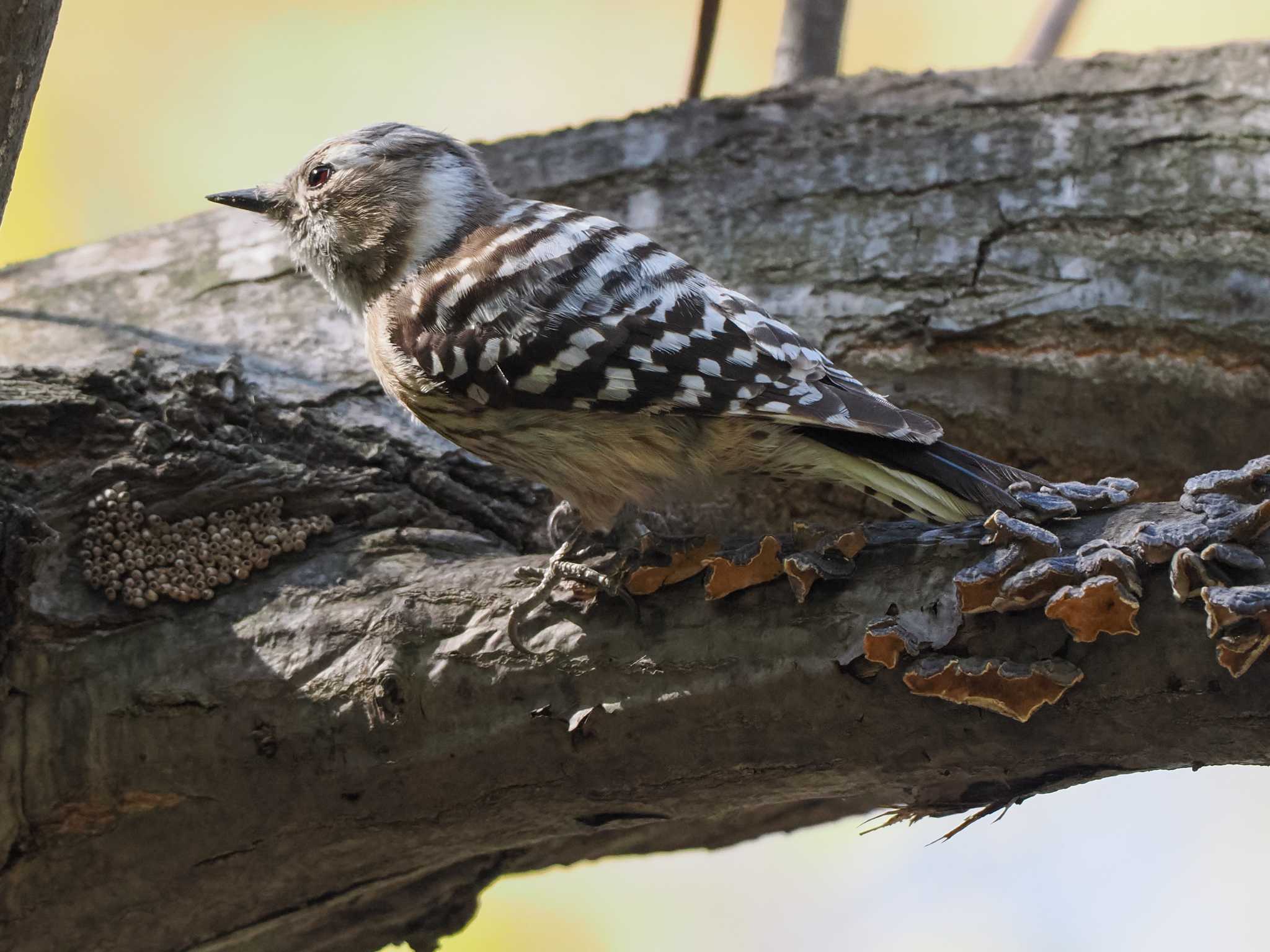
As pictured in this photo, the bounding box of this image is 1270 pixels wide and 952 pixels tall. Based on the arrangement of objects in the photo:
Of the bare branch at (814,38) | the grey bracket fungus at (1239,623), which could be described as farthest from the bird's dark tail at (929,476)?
the bare branch at (814,38)

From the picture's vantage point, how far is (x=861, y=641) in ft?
4.77

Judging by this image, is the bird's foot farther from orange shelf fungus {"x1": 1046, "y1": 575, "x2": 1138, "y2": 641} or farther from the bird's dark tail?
orange shelf fungus {"x1": 1046, "y1": 575, "x2": 1138, "y2": 641}

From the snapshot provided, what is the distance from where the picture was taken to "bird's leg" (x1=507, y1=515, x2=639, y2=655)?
62.6 inches

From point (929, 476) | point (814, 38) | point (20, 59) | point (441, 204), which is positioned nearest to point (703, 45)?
point (814, 38)

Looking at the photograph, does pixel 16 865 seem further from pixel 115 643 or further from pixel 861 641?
pixel 861 641

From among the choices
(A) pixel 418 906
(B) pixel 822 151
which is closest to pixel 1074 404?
(B) pixel 822 151

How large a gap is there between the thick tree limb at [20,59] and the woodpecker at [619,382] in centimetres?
69

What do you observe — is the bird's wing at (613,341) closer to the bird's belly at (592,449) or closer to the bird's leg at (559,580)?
the bird's belly at (592,449)

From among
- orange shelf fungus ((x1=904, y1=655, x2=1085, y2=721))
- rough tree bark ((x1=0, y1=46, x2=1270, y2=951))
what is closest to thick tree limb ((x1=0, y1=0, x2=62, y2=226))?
rough tree bark ((x1=0, y1=46, x2=1270, y2=951))

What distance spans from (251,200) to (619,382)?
1042mm

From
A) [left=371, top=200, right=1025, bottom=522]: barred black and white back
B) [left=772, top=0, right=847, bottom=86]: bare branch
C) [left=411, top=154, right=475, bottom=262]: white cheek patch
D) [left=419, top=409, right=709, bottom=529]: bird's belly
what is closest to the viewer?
[left=371, top=200, right=1025, bottom=522]: barred black and white back

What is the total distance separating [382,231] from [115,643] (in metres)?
0.99

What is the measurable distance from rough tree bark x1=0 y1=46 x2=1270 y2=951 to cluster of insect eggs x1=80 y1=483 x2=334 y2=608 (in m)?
0.03

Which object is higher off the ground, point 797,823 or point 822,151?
point 822,151
